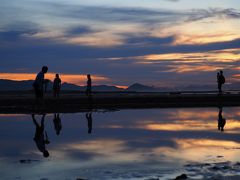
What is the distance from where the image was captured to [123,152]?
11.3m

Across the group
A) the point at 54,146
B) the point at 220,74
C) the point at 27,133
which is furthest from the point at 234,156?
the point at 220,74

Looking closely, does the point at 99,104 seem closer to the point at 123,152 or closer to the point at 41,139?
the point at 41,139

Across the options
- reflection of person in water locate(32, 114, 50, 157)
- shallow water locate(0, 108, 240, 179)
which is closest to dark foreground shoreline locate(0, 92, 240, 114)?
reflection of person in water locate(32, 114, 50, 157)

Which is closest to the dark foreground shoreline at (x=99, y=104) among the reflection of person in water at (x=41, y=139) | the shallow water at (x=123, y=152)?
the reflection of person in water at (x=41, y=139)

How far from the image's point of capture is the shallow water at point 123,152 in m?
8.80

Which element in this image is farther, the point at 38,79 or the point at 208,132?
the point at 38,79

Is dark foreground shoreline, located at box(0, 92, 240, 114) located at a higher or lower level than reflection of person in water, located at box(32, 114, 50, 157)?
higher

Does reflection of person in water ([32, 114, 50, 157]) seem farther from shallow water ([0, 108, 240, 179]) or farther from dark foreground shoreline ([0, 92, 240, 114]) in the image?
dark foreground shoreline ([0, 92, 240, 114])

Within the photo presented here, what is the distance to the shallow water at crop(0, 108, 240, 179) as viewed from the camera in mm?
8805

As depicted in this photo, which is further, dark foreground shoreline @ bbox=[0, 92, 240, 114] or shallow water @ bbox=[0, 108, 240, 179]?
dark foreground shoreline @ bbox=[0, 92, 240, 114]

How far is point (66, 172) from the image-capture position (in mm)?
8891

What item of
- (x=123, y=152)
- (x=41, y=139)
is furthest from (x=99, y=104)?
(x=123, y=152)

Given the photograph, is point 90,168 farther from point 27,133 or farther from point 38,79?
point 38,79

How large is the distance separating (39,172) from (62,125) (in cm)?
973
